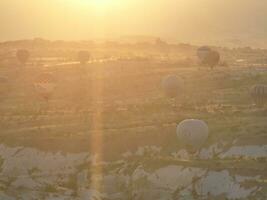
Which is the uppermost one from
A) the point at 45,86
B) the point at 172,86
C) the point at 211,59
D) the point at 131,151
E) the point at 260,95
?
the point at 211,59

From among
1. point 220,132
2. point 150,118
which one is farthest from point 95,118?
point 220,132

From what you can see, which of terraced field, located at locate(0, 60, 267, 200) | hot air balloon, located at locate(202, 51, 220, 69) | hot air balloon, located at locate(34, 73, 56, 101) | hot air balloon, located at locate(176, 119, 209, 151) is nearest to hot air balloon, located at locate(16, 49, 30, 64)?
hot air balloon, located at locate(34, 73, 56, 101)

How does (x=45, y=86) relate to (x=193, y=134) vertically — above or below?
above

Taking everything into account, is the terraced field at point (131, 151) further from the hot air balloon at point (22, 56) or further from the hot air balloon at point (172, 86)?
the hot air balloon at point (22, 56)

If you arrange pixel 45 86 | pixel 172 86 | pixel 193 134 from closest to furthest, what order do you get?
pixel 193 134 < pixel 172 86 < pixel 45 86

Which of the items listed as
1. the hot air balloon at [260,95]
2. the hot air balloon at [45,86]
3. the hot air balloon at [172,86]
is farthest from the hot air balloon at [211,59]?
the hot air balloon at [260,95]

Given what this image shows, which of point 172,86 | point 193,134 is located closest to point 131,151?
point 193,134

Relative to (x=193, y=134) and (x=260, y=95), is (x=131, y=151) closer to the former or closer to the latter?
(x=193, y=134)

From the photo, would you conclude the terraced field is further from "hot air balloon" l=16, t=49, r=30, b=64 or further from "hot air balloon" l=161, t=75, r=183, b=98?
"hot air balloon" l=16, t=49, r=30, b=64
